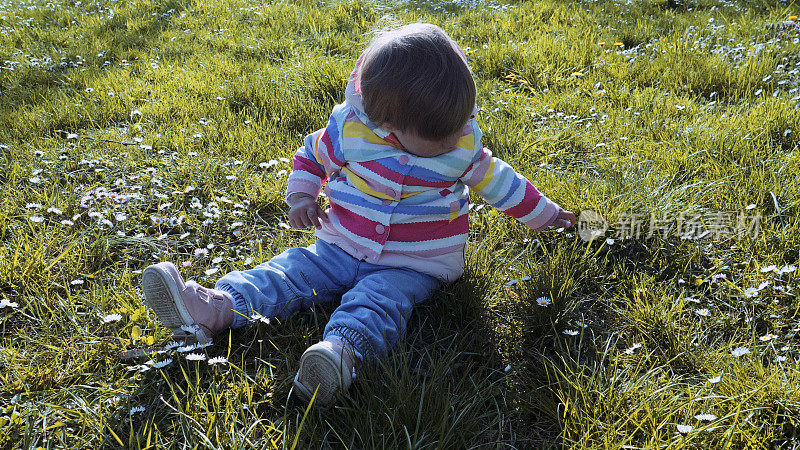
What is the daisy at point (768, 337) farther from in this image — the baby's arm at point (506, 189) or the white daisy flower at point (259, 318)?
the white daisy flower at point (259, 318)

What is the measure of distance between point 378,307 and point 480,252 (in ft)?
2.12

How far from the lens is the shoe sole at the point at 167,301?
1.94m

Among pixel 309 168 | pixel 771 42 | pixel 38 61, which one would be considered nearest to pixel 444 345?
pixel 309 168

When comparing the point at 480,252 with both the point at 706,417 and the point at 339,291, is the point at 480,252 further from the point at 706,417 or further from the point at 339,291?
the point at 706,417

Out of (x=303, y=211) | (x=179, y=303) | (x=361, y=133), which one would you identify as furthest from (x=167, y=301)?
(x=361, y=133)

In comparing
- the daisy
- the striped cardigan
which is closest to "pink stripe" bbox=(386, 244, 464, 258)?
the striped cardigan

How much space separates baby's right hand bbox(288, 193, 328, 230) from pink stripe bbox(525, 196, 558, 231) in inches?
35.9

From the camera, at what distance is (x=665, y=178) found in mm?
2992

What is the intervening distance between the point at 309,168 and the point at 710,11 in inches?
205

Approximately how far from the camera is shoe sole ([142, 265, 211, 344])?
1.94m

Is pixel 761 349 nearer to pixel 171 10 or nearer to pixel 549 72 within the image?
pixel 549 72

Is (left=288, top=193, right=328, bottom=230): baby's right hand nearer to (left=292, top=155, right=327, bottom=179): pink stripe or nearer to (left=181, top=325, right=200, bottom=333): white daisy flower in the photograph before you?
(left=292, top=155, right=327, bottom=179): pink stripe

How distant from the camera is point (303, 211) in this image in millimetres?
2293

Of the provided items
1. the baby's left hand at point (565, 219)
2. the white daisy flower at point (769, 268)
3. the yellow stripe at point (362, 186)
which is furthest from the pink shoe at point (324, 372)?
the white daisy flower at point (769, 268)
